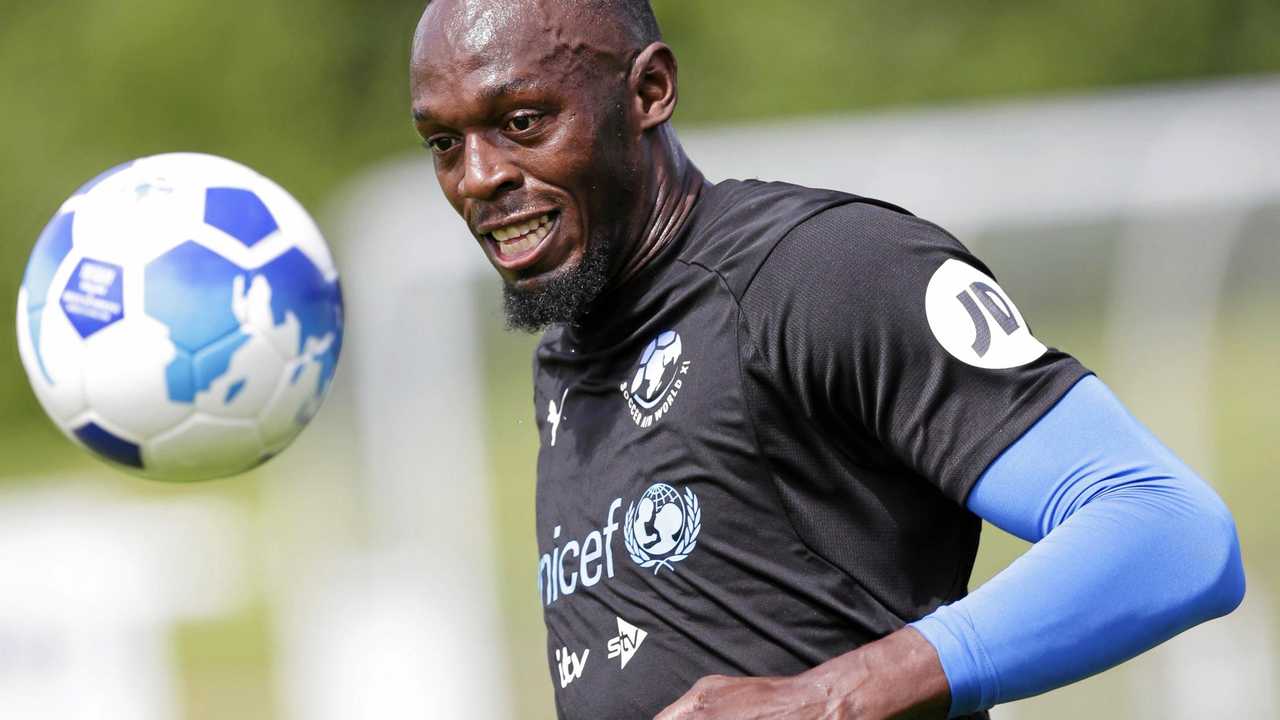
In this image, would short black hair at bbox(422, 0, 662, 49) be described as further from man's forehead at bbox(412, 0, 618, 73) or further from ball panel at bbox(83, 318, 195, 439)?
ball panel at bbox(83, 318, 195, 439)

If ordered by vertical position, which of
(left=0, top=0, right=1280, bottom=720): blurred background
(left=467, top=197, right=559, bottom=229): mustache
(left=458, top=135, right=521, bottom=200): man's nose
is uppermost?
(left=458, top=135, right=521, bottom=200): man's nose

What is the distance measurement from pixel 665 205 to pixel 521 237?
227 mm

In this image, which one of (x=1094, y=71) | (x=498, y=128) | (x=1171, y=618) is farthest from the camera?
(x=1094, y=71)

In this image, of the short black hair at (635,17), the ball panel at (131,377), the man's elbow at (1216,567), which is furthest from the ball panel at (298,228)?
the man's elbow at (1216,567)

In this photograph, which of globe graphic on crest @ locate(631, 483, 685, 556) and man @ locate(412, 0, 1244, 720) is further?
globe graphic on crest @ locate(631, 483, 685, 556)

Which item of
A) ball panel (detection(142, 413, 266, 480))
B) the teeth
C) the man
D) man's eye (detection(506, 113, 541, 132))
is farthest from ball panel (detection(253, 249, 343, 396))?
man's eye (detection(506, 113, 541, 132))

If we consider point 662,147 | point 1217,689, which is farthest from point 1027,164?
point 662,147

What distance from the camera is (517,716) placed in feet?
17.7

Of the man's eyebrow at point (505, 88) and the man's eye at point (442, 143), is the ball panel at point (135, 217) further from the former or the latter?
the man's eyebrow at point (505, 88)

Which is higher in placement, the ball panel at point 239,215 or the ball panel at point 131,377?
the ball panel at point 239,215

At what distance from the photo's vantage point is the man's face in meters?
2.22

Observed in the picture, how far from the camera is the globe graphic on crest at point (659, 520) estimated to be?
202 centimetres

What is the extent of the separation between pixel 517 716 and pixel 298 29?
9163mm

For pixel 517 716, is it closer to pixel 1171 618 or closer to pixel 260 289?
pixel 260 289
